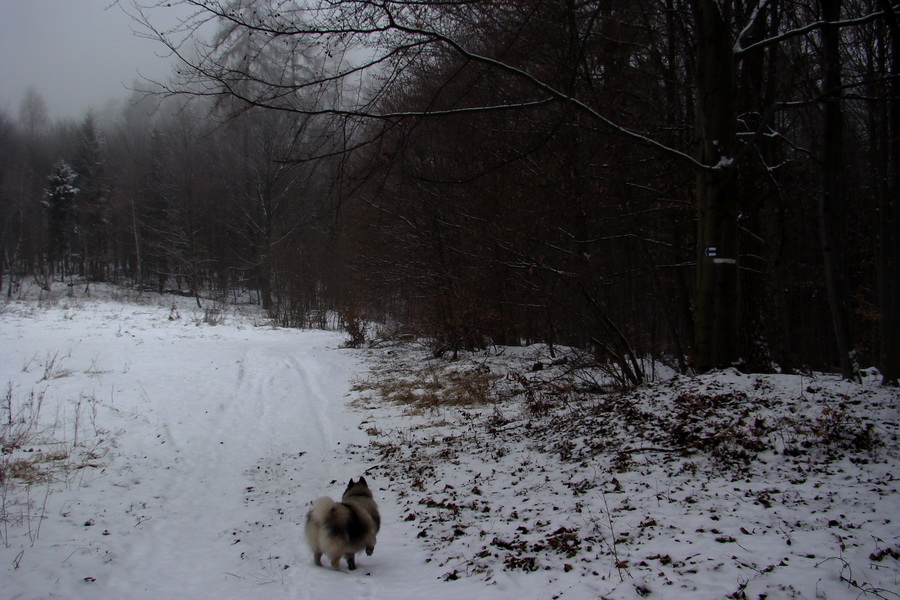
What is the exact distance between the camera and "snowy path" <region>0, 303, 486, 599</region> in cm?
406

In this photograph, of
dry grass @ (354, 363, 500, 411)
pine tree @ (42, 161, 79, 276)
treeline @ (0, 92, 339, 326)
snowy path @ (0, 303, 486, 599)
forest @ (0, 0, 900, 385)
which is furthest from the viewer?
pine tree @ (42, 161, 79, 276)

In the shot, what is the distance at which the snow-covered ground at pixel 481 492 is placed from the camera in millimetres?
3416

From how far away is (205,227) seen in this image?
48281 millimetres

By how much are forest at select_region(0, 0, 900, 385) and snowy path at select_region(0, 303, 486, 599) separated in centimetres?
364

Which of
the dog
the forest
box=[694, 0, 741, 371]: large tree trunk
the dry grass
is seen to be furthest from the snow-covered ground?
the forest

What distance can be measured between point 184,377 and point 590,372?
10226 millimetres

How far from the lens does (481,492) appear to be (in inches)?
226

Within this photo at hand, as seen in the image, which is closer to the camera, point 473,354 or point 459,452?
point 459,452

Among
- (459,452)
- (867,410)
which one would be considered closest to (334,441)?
(459,452)

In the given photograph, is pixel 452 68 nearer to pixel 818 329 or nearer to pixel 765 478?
pixel 765 478

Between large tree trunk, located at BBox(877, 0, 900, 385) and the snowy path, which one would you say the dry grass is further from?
large tree trunk, located at BBox(877, 0, 900, 385)

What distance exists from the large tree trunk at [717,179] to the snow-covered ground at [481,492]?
38.8 inches

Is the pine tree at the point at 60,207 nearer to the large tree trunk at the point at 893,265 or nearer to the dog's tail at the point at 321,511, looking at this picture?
the dog's tail at the point at 321,511

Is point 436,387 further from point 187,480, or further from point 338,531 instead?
point 338,531
